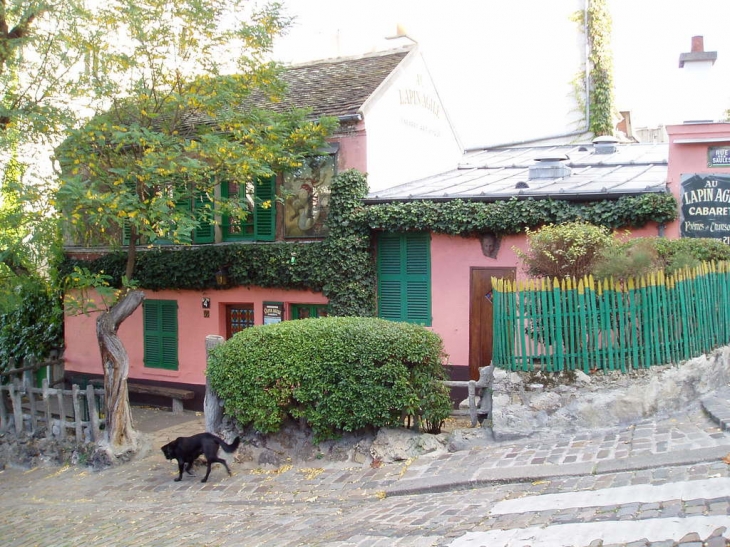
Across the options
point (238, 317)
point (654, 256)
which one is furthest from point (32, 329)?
point (654, 256)

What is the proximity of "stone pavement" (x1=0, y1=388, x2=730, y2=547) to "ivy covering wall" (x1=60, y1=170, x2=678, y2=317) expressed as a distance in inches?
133

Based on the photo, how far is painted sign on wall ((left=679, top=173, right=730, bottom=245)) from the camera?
1025 centimetres

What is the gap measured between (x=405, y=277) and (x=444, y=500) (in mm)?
6025

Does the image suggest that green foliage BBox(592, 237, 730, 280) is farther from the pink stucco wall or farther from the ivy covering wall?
the pink stucco wall

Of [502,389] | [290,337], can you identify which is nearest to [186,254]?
[290,337]

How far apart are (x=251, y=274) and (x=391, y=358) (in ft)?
18.5

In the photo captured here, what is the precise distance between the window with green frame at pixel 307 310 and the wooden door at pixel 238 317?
0.97m

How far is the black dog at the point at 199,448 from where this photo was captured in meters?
9.06

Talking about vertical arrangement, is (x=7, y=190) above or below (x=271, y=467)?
above

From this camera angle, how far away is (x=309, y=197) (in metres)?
13.5

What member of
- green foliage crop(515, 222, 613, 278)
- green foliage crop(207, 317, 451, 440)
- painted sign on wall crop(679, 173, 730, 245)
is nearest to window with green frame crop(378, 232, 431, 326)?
green foliage crop(207, 317, 451, 440)

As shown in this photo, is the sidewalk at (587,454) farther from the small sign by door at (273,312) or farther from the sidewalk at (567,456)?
the small sign by door at (273,312)

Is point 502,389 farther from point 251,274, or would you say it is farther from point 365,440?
point 251,274

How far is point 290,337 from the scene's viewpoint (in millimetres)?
9102
